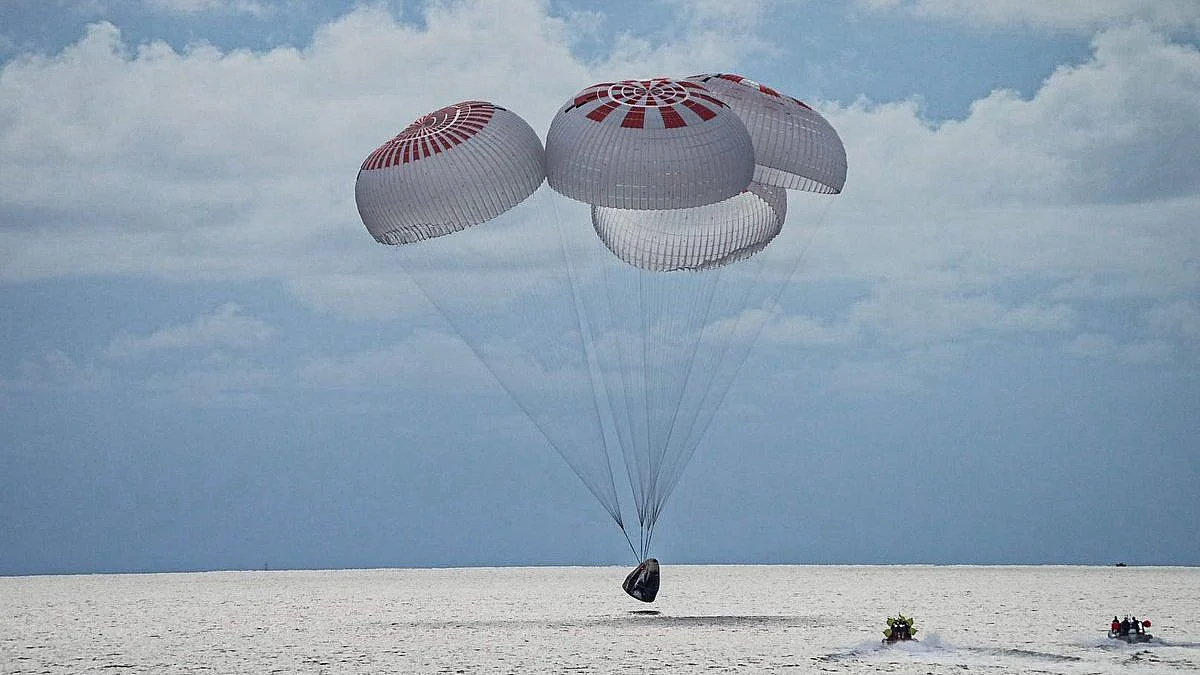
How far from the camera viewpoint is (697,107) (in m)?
21.3

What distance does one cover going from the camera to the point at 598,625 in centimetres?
2588

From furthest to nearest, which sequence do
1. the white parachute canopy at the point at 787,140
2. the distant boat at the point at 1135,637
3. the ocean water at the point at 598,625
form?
1. the white parachute canopy at the point at 787,140
2. the distant boat at the point at 1135,637
3. the ocean water at the point at 598,625

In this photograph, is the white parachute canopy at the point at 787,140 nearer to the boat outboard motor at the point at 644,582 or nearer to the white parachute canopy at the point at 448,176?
the white parachute canopy at the point at 448,176

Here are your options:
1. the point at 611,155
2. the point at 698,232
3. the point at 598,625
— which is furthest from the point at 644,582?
the point at 611,155

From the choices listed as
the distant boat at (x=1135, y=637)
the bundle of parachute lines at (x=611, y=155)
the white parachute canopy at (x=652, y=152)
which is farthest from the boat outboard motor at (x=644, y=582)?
the distant boat at (x=1135, y=637)

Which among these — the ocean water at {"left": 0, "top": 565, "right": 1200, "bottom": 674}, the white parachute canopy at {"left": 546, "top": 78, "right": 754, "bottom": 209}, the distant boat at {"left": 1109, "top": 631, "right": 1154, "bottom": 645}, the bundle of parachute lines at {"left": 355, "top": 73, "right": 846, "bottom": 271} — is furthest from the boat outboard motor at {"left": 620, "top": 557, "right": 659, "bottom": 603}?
the distant boat at {"left": 1109, "top": 631, "right": 1154, "bottom": 645}

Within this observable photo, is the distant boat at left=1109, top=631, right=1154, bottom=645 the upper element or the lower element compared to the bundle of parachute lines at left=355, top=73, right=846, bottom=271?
lower

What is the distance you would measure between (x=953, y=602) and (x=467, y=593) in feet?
43.6

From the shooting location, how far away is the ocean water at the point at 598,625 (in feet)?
66.0

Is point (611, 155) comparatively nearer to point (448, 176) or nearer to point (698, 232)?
point (448, 176)

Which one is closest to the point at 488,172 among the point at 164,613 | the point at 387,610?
the point at 387,610

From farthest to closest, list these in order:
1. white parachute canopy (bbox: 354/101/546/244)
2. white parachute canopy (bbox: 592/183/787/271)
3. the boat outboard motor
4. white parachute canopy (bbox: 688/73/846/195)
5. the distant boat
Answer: white parachute canopy (bbox: 592/183/787/271) → the boat outboard motor → white parachute canopy (bbox: 688/73/846/195) → white parachute canopy (bbox: 354/101/546/244) → the distant boat

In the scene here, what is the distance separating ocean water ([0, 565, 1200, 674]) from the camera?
20.1 meters

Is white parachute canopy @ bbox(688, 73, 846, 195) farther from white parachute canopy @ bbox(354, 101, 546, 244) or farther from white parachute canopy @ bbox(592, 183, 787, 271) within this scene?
white parachute canopy @ bbox(354, 101, 546, 244)
